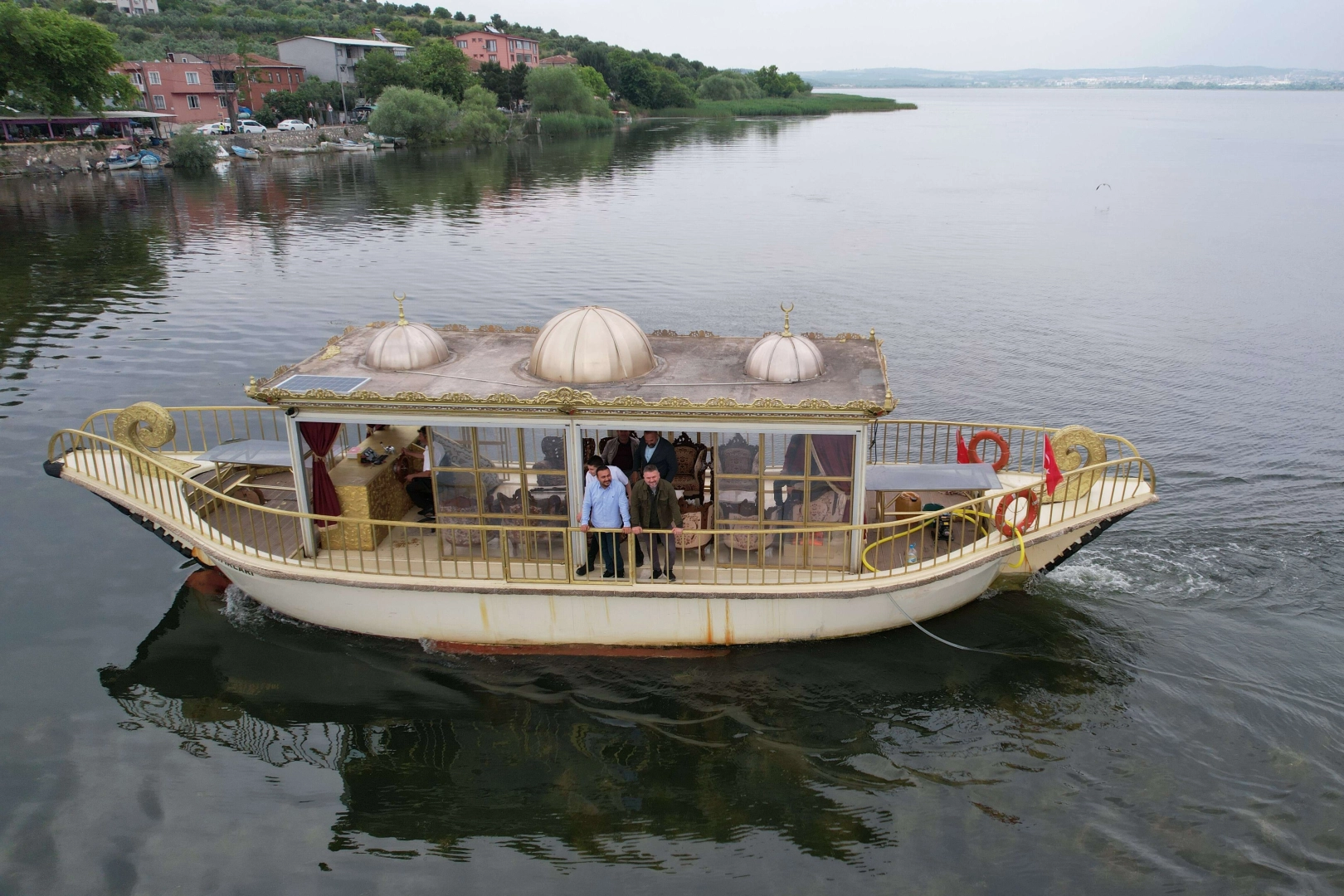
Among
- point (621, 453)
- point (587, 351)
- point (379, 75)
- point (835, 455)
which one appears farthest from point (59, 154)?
point (835, 455)

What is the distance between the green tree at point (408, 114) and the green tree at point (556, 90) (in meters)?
16.5

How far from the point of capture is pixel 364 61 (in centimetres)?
10388

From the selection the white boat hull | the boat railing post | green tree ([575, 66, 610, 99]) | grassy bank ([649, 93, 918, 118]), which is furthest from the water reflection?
grassy bank ([649, 93, 918, 118])

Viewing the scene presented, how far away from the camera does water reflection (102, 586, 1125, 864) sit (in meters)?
10.3

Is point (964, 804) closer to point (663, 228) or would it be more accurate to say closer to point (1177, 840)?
point (1177, 840)

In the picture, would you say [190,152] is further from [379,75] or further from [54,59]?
[379,75]

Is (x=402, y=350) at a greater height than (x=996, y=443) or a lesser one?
greater

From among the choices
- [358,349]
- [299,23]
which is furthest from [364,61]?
[358,349]

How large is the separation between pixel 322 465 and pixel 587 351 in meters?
3.62

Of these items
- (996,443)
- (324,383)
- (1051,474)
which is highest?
(324,383)

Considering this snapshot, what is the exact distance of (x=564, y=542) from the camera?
1150cm

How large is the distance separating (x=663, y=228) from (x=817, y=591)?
3828 cm

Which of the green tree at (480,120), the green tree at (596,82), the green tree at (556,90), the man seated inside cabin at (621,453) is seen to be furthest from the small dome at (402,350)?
the green tree at (596,82)

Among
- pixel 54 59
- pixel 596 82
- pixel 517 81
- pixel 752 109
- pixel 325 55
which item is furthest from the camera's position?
pixel 752 109
